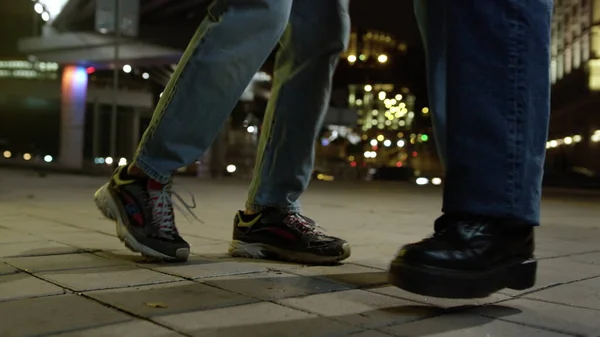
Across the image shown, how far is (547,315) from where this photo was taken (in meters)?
1.58

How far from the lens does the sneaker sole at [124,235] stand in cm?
210

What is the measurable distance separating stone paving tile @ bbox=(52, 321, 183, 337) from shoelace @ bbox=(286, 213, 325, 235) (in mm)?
1034

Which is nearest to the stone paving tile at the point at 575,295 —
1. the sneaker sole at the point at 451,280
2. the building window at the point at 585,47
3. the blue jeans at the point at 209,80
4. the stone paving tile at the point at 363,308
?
the sneaker sole at the point at 451,280

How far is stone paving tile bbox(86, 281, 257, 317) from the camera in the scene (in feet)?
4.97

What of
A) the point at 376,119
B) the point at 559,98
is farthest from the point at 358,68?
the point at 376,119

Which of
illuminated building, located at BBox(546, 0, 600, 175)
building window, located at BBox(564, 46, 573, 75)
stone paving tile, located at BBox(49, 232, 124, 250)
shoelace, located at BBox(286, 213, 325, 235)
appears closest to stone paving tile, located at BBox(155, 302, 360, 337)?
shoelace, located at BBox(286, 213, 325, 235)

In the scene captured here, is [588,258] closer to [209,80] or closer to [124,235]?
[209,80]

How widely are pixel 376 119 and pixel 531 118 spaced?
86.5 m

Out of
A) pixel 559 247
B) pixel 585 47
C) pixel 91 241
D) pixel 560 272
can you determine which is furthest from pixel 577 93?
pixel 91 241

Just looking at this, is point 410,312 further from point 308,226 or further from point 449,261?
point 308,226

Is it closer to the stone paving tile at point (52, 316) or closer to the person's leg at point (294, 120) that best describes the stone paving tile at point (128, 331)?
the stone paving tile at point (52, 316)

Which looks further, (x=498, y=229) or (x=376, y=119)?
(x=376, y=119)

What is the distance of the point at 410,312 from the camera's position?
5.15ft

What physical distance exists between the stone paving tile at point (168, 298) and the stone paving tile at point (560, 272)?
0.76m
